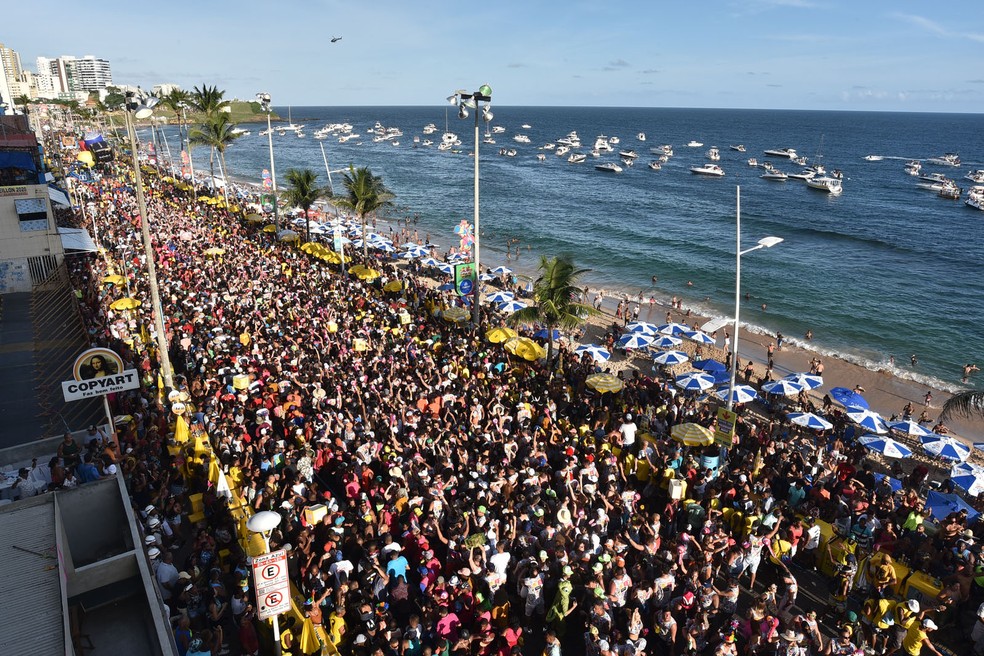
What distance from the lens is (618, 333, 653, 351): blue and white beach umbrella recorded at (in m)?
21.8

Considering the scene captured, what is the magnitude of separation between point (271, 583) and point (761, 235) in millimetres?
54480

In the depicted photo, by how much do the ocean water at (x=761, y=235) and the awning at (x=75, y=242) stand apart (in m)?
25.9

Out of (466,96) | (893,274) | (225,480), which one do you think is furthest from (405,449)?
(893,274)

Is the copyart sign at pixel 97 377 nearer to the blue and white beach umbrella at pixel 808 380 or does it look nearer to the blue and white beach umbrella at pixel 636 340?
the blue and white beach umbrella at pixel 636 340

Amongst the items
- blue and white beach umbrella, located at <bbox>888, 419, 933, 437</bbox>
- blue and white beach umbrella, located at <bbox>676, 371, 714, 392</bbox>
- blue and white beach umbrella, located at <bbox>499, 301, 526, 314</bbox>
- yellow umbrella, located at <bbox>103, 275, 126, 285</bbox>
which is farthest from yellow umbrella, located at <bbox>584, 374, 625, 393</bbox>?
yellow umbrella, located at <bbox>103, 275, 126, 285</bbox>

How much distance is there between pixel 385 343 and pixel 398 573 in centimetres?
1104

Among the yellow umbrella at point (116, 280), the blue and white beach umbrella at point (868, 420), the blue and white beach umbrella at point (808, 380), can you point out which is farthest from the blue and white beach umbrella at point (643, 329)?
the yellow umbrella at point (116, 280)

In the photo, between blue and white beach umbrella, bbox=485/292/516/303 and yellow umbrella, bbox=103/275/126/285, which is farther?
blue and white beach umbrella, bbox=485/292/516/303

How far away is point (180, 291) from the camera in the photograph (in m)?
23.1

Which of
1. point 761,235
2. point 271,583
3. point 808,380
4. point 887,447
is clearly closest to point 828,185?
point 761,235

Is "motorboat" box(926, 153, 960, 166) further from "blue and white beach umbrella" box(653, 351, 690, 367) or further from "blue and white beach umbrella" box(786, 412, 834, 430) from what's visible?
"blue and white beach umbrella" box(786, 412, 834, 430)

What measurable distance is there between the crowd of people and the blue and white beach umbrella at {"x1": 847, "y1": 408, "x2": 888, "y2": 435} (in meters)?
0.94

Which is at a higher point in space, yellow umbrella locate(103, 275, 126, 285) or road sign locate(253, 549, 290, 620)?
yellow umbrella locate(103, 275, 126, 285)

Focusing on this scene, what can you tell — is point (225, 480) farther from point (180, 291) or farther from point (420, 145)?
point (420, 145)
